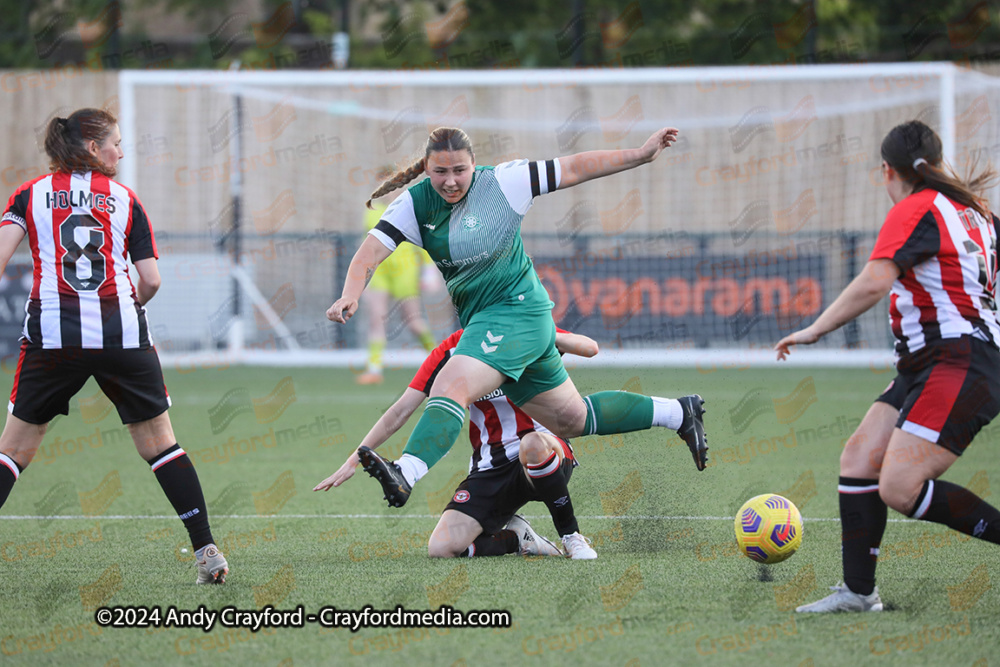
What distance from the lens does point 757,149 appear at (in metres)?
16.5

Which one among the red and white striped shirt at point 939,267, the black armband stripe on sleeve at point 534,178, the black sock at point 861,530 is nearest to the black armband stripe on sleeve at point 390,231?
the black armband stripe on sleeve at point 534,178

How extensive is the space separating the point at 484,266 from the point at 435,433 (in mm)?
769

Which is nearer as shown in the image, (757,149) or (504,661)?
(504,661)

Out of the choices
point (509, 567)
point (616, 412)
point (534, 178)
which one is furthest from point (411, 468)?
point (534, 178)

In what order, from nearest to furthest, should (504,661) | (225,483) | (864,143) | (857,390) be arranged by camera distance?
(504,661) < (225,483) < (857,390) < (864,143)

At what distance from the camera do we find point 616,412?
189 inches

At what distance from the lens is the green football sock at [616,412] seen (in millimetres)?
4770

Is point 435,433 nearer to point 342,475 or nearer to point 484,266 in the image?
point 342,475

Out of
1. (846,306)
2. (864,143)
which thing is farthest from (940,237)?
(864,143)

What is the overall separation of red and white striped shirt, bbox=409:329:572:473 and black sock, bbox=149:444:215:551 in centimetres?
116

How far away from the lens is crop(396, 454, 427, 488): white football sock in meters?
3.96

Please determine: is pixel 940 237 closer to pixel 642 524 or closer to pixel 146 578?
pixel 642 524

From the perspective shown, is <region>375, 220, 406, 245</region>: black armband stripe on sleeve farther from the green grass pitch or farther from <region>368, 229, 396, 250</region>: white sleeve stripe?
the green grass pitch

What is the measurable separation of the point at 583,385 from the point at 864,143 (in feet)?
35.1
